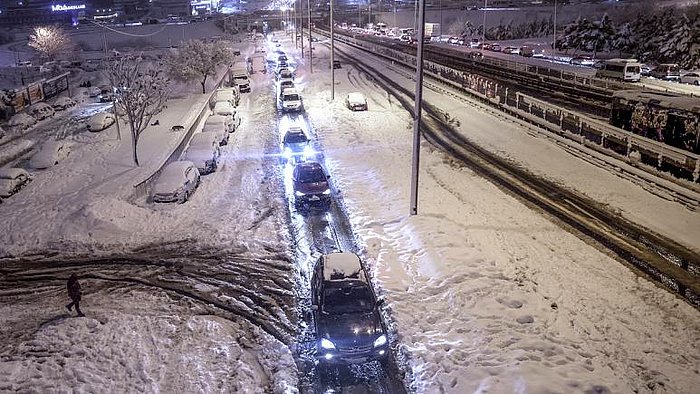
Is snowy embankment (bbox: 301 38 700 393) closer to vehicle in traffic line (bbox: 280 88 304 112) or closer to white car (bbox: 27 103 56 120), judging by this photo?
vehicle in traffic line (bbox: 280 88 304 112)

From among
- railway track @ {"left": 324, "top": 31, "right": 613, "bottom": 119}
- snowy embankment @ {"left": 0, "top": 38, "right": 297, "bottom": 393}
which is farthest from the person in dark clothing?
railway track @ {"left": 324, "top": 31, "right": 613, "bottom": 119}

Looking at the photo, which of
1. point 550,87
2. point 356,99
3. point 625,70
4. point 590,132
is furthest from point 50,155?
point 625,70

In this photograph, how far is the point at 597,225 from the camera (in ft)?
64.3

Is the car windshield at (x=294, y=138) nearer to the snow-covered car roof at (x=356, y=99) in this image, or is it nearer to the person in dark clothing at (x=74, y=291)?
the snow-covered car roof at (x=356, y=99)

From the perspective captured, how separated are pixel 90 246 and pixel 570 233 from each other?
17.6 metres

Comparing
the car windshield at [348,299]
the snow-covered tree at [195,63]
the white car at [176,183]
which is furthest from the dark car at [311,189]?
the snow-covered tree at [195,63]

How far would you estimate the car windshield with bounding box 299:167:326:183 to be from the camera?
22.8 m

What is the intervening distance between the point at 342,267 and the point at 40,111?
45507mm

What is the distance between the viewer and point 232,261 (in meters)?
18.0

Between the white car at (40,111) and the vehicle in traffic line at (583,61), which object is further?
the vehicle in traffic line at (583,61)

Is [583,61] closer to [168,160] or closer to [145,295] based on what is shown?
[168,160]

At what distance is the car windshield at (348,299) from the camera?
41.6 feet

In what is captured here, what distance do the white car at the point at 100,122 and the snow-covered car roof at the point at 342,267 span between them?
32.6m

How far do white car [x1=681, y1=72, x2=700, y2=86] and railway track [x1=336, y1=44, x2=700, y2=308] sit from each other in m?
28.0
